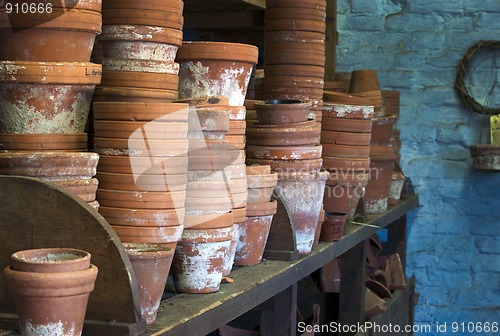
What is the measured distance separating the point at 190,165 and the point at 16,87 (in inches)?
17.0

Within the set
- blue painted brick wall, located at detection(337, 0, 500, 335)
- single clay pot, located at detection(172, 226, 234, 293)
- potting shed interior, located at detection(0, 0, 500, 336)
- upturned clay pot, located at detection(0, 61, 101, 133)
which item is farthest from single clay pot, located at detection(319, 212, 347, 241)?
blue painted brick wall, located at detection(337, 0, 500, 335)

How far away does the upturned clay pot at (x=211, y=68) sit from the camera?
6.64 ft

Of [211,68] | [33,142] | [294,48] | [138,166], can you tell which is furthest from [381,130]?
[33,142]

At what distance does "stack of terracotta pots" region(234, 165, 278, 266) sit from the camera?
2.15 metres

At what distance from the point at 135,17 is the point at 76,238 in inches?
23.3

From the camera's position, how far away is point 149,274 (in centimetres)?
157

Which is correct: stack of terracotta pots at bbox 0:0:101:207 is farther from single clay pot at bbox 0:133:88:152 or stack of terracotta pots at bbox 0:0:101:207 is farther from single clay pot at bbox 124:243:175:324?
single clay pot at bbox 124:243:175:324

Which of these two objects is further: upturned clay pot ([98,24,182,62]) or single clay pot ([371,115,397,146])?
single clay pot ([371,115,397,146])

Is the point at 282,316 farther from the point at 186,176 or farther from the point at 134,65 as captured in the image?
the point at 134,65

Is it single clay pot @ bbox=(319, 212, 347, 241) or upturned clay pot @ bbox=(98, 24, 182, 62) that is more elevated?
upturned clay pot @ bbox=(98, 24, 182, 62)

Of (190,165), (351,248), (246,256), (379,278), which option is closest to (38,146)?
(190,165)

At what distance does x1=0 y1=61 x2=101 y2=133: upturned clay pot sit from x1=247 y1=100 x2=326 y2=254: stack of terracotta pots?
0.84 metres

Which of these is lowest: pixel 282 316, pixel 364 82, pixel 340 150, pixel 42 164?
pixel 282 316

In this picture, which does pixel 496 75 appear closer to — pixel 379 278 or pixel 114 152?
pixel 379 278
